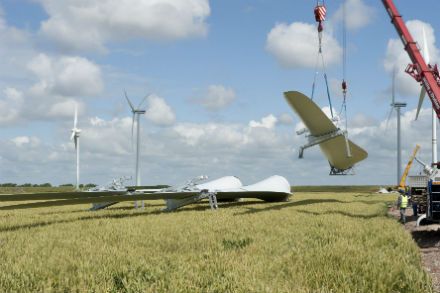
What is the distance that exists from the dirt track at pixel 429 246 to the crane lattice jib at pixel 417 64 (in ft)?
29.0

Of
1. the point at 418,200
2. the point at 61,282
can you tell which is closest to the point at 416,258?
the point at 61,282

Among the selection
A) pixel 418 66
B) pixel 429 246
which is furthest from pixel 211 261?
pixel 418 66

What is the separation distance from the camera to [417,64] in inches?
960

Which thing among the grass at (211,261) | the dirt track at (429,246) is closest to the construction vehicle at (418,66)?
→ the dirt track at (429,246)

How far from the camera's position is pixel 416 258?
377 inches

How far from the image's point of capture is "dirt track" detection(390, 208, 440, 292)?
9.27 metres

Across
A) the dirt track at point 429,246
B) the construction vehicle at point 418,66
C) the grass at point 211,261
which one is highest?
the construction vehicle at point 418,66

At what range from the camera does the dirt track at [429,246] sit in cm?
927

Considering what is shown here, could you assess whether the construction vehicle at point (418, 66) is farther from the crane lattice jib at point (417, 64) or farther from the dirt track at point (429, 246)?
the dirt track at point (429, 246)

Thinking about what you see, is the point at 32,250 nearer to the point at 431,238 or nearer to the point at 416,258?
the point at 416,258

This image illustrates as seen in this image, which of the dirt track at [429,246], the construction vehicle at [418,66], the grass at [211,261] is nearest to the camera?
the grass at [211,261]

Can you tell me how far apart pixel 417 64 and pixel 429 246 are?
1546cm

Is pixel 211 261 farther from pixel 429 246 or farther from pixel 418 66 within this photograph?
pixel 418 66

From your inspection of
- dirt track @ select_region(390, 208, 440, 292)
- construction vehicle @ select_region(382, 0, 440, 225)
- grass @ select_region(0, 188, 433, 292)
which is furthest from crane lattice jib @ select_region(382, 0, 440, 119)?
grass @ select_region(0, 188, 433, 292)
